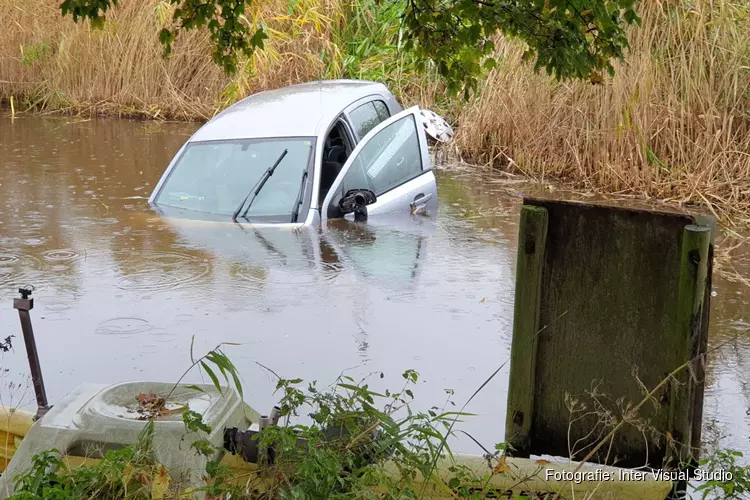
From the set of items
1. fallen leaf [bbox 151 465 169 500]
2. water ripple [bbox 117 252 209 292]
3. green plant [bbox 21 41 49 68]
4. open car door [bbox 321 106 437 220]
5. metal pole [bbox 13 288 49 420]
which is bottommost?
water ripple [bbox 117 252 209 292]

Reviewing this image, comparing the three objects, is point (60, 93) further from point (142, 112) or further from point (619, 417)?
point (619, 417)

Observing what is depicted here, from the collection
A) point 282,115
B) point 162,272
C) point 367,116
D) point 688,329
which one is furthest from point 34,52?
point 688,329

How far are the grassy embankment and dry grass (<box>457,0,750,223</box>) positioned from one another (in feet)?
0.05

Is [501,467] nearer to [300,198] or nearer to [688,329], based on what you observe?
[688,329]

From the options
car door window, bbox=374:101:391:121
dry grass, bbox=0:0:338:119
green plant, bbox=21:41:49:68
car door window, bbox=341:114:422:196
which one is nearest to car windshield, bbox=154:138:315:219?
car door window, bbox=341:114:422:196

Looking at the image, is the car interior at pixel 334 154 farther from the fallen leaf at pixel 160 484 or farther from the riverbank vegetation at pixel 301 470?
the fallen leaf at pixel 160 484

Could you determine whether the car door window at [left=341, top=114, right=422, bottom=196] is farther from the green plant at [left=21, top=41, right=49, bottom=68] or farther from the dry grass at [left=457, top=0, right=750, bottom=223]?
the green plant at [left=21, top=41, right=49, bottom=68]

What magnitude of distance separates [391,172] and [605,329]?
A: 5.74 metres

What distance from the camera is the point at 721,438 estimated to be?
462 centimetres

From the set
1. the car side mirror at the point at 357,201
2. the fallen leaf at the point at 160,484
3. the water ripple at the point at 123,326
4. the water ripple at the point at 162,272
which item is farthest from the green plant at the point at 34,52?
the fallen leaf at the point at 160,484

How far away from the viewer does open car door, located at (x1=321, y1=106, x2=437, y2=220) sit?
849 centimetres

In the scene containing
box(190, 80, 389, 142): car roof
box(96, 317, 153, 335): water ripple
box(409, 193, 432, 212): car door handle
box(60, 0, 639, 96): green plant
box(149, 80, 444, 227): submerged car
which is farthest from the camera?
box(409, 193, 432, 212): car door handle

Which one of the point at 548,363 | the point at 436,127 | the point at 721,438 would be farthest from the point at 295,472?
the point at 436,127

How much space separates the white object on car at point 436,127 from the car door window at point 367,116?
381cm
